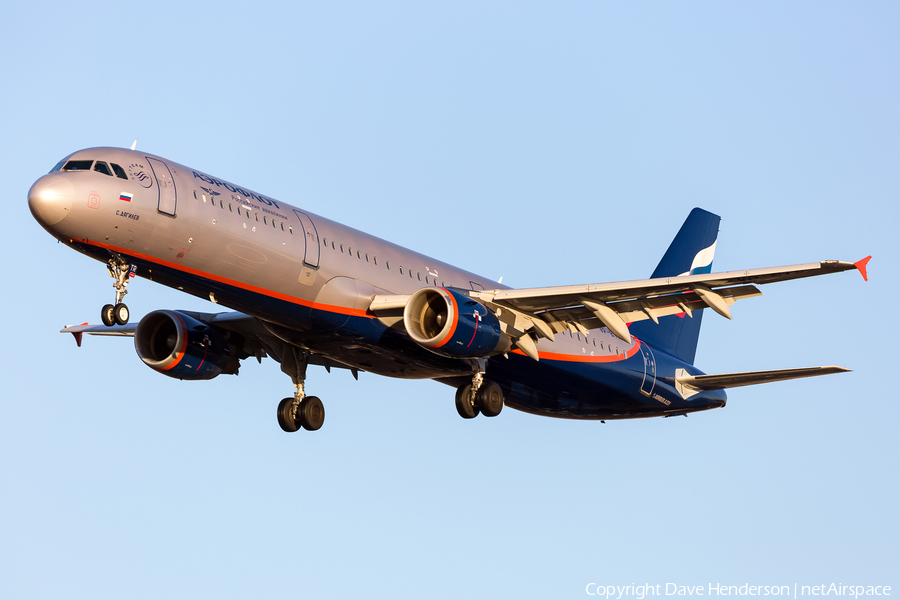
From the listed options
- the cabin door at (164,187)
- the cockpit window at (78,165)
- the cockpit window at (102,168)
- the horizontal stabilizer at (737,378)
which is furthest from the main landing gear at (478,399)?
the cockpit window at (78,165)

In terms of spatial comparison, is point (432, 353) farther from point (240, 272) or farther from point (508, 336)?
point (240, 272)

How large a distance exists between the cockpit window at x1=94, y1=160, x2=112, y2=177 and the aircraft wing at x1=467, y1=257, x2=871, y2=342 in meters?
10.2

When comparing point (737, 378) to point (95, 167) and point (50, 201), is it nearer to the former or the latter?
point (95, 167)

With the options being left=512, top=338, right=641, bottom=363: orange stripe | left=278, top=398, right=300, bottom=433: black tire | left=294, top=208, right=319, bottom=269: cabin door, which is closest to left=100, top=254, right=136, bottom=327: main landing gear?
left=294, top=208, right=319, bottom=269: cabin door

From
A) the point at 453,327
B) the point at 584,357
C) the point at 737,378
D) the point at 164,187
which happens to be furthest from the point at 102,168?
the point at 737,378

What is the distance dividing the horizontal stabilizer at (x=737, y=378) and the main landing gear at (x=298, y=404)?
1293cm

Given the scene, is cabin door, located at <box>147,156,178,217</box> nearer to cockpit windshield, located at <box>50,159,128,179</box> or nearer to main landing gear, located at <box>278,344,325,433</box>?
cockpit windshield, located at <box>50,159,128,179</box>

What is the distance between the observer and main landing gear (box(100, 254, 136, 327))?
26.5 metres

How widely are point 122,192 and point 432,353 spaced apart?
9.53 metres

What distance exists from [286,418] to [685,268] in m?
18.3

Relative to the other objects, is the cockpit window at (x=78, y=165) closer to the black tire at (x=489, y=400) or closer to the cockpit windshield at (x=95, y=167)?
the cockpit windshield at (x=95, y=167)

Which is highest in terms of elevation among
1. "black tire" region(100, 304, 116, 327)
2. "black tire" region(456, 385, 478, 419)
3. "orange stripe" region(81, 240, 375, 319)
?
"orange stripe" region(81, 240, 375, 319)

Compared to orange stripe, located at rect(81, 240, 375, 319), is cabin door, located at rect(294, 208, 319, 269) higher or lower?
higher

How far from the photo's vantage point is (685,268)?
4472cm
